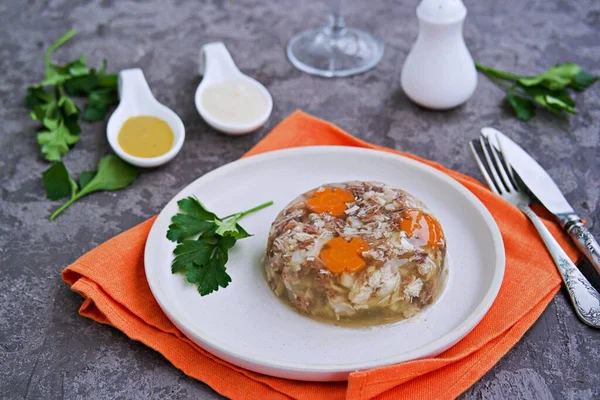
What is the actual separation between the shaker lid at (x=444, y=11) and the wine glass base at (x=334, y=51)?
2.17 feet

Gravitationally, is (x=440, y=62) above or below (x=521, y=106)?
above

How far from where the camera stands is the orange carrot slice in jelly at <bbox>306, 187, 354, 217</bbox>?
2.40 metres

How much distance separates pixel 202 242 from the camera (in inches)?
97.2

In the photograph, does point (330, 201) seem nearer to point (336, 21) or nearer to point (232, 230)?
point (232, 230)

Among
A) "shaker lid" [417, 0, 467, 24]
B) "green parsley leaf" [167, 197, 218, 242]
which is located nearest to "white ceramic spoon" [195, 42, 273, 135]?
"green parsley leaf" [167, 197, 218, 242]

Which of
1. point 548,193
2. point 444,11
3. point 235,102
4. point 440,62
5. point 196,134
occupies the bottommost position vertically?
point 196,134

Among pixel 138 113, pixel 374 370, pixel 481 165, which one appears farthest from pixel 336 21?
pixel 374 370

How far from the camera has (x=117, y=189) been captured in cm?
299

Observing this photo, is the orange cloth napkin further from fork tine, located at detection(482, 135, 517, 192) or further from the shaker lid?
the shaker lid

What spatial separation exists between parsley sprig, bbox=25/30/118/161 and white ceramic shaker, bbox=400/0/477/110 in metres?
1.44

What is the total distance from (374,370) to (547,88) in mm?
1972

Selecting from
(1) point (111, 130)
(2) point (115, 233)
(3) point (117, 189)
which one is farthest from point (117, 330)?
(1) point (111, 130)

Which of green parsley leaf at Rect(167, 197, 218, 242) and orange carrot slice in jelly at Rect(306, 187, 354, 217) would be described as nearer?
orange carrot slice in jelly at Rect(306, 187, 354, 217)

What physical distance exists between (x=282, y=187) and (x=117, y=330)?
843 millimetres
